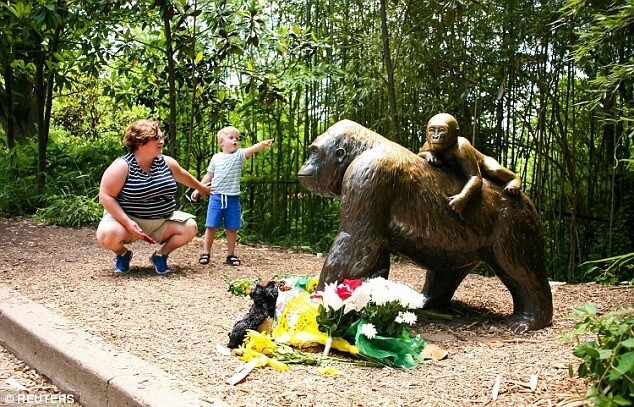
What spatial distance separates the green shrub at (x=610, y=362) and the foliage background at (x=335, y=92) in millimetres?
1628

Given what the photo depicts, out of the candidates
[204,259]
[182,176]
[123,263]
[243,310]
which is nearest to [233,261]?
[204,259]

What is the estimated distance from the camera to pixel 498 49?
18.8 ft

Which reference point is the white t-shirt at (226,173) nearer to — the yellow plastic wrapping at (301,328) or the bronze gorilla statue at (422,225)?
the bronze gorilla statue at (422,225)

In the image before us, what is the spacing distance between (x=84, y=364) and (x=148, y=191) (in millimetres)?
2287

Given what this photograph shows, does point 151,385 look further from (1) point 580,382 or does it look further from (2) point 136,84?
(2) point 136,84

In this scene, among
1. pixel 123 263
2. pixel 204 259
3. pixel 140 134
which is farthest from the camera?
pixel 204 259

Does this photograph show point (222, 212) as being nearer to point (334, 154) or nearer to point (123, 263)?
point (123, 263)

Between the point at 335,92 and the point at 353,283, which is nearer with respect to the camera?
the point at 353,283

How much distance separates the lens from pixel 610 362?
2.04 m

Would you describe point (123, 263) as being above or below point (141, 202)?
below

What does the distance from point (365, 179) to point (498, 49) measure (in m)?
3.00

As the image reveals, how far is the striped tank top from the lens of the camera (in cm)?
487

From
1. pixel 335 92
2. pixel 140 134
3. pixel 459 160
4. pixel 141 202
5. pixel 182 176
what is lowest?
pixel 141 202

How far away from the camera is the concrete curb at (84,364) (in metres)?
2.45
